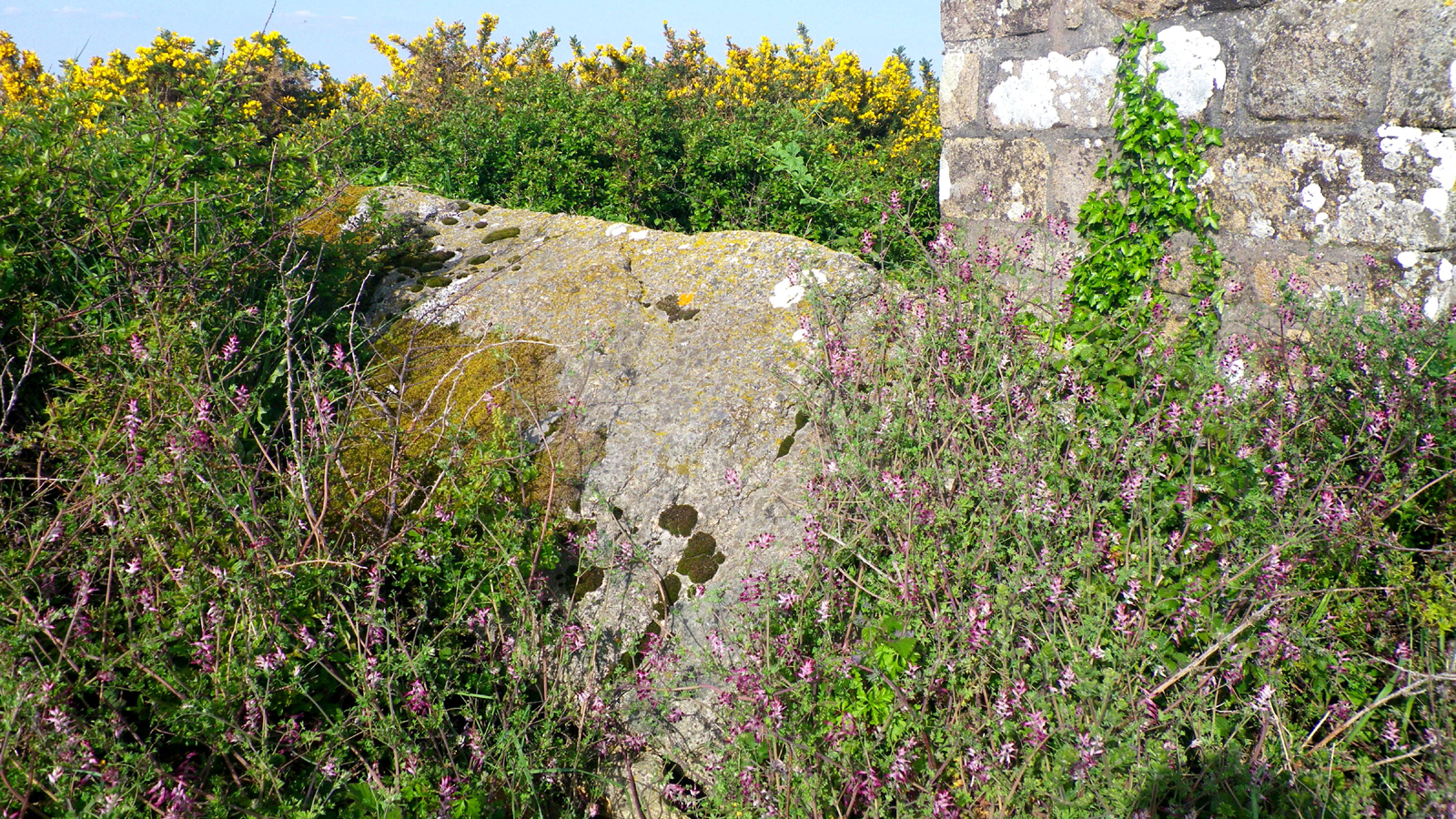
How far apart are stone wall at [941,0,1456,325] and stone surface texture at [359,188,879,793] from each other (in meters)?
1.01

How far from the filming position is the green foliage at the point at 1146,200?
3000 mm

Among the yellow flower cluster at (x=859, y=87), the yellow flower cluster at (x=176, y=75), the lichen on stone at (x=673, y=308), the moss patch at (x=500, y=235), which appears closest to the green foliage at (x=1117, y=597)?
the lichen on stone at (x=673, y=308)

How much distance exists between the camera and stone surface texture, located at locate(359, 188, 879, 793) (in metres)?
2.32

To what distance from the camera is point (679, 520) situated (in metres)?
2.46

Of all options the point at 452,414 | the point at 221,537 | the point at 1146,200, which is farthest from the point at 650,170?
the point at 221,537

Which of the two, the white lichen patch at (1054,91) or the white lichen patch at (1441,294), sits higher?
the white lichen patch at (1054,91)

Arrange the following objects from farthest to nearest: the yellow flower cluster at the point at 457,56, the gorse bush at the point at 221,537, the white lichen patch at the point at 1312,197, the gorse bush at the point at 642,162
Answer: the yellow flower cluster at the point at 457,56 < the gorse bush at the point at 642,162 < the white lichen patch at the point at 1312,197 < the gorse bush at the point at 221,537

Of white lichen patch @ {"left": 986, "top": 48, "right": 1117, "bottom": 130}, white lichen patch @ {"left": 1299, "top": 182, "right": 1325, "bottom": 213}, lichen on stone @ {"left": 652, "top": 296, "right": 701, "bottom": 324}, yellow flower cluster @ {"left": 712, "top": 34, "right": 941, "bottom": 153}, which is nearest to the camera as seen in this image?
white lichen patch @ {"left": 1299, "top": 182, "right": 1325, "bottom": 213}

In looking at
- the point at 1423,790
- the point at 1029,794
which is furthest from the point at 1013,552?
the point at 1423,790

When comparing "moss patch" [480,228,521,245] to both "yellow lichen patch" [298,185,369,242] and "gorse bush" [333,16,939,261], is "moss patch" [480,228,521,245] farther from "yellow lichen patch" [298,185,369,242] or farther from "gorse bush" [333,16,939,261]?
"gorse bush" [333,16,939,261]

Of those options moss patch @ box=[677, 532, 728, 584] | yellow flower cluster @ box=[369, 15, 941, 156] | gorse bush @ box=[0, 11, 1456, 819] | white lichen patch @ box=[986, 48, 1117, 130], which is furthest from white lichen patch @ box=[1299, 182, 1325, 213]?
yellow flower cluster @ box=[369, 15, 941, 156]

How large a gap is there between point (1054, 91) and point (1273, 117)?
798mm

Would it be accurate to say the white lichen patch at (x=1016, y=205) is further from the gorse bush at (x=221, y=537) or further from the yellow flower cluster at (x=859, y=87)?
the yellow flower cluster at (x=859, y=87)

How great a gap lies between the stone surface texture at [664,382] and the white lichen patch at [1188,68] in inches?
49.4
